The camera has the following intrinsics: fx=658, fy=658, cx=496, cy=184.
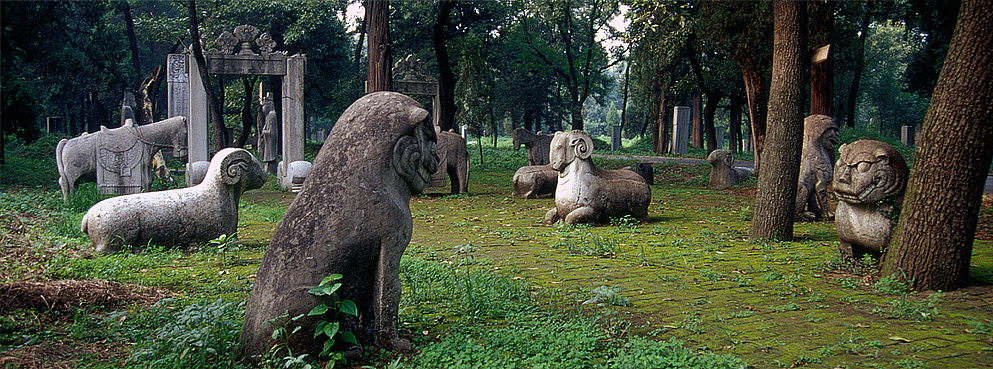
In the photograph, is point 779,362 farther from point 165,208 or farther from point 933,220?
point 165,208

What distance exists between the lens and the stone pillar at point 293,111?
17.3 metres

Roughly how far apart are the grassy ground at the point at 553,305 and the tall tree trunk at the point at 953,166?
297 mm

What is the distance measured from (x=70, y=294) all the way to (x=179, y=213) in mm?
2482

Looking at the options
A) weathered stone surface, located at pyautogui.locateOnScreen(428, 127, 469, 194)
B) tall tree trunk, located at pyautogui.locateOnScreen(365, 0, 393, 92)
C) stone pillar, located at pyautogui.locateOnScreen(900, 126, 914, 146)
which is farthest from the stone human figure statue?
stone pillar, located at pyautogui.locateOnScreen(900, 126, 914, 146)

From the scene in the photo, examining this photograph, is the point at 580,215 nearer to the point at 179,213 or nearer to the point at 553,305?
the point at 553,305

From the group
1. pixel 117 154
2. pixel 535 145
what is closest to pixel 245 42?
pixel 117 154

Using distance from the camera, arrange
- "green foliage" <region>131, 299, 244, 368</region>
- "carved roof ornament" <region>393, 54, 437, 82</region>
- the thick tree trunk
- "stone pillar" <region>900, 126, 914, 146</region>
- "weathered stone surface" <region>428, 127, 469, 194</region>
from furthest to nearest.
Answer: "stone pillar" <region>900, 126, 914, 146</region>, "carved roof ornament" <region>393, 54, 437, 82</region>, the thick tree trunk, "weathered stone surface" <region>428, 127, 469, 194</region>, "green foliage" <region>131, 299, 244, 368</region>

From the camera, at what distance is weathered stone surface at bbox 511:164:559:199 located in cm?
1435

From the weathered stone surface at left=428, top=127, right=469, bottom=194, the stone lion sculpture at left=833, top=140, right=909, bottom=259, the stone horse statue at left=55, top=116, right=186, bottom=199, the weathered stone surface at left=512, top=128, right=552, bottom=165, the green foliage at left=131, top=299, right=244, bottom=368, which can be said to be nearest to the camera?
the green foliage at left=131, top=299, right=244, bottom=368

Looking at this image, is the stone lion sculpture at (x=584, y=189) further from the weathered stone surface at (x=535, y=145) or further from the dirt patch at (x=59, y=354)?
the weathered stone surface at (x=535, y=145)

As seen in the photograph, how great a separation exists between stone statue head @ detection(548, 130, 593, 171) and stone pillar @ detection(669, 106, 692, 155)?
2094 cm

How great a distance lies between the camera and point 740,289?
5.93 m

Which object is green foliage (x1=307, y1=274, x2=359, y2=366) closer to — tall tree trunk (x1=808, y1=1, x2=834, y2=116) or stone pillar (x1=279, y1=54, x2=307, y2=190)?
tall tree trunk (x1=808, y1=1, x2=834, y2=116)

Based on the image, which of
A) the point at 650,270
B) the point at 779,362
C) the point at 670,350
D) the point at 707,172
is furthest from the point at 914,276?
the point at 707,172
